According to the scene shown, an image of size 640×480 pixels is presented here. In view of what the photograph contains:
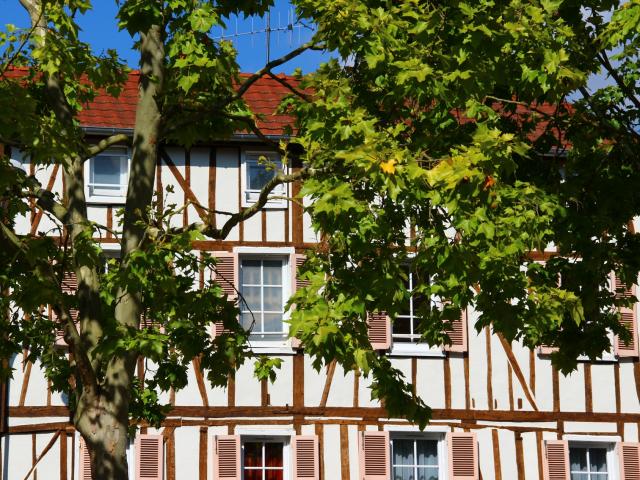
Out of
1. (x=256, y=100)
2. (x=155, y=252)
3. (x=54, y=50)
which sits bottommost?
(x=155, y=252)

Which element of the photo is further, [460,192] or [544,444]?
[544,444]

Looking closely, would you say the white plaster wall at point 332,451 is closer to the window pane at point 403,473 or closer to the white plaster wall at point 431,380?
the window pane at point 403,473

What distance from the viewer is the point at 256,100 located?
73.2 feet

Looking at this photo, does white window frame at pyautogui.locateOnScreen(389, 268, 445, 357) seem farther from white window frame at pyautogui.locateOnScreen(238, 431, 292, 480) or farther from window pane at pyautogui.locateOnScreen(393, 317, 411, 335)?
white window frame at pyautogui.locateOnScreen(238, 431, 292, 480)

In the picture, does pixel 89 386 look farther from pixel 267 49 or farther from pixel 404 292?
pixel 267 49

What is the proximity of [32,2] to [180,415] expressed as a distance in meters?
8.62

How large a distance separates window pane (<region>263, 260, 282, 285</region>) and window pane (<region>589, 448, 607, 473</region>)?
17.5ft

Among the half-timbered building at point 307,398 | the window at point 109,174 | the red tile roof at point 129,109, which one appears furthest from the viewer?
the red tile roof at point 129,109

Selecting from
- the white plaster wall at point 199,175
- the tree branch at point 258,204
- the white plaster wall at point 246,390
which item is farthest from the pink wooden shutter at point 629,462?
the tree branch at point 258,204

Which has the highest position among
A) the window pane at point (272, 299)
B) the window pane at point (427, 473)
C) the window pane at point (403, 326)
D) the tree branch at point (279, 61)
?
the tree branch at point (279, 61)

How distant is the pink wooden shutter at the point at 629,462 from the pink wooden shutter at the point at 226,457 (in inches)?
222

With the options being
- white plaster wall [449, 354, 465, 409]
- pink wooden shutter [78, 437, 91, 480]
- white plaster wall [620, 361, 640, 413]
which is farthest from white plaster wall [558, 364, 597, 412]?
pink wooden shutter [78, 437, 91, 480]

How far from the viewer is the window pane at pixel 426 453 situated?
69.4 ft

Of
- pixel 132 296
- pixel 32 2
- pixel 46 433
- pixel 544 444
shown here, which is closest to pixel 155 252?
pixel 132 296
